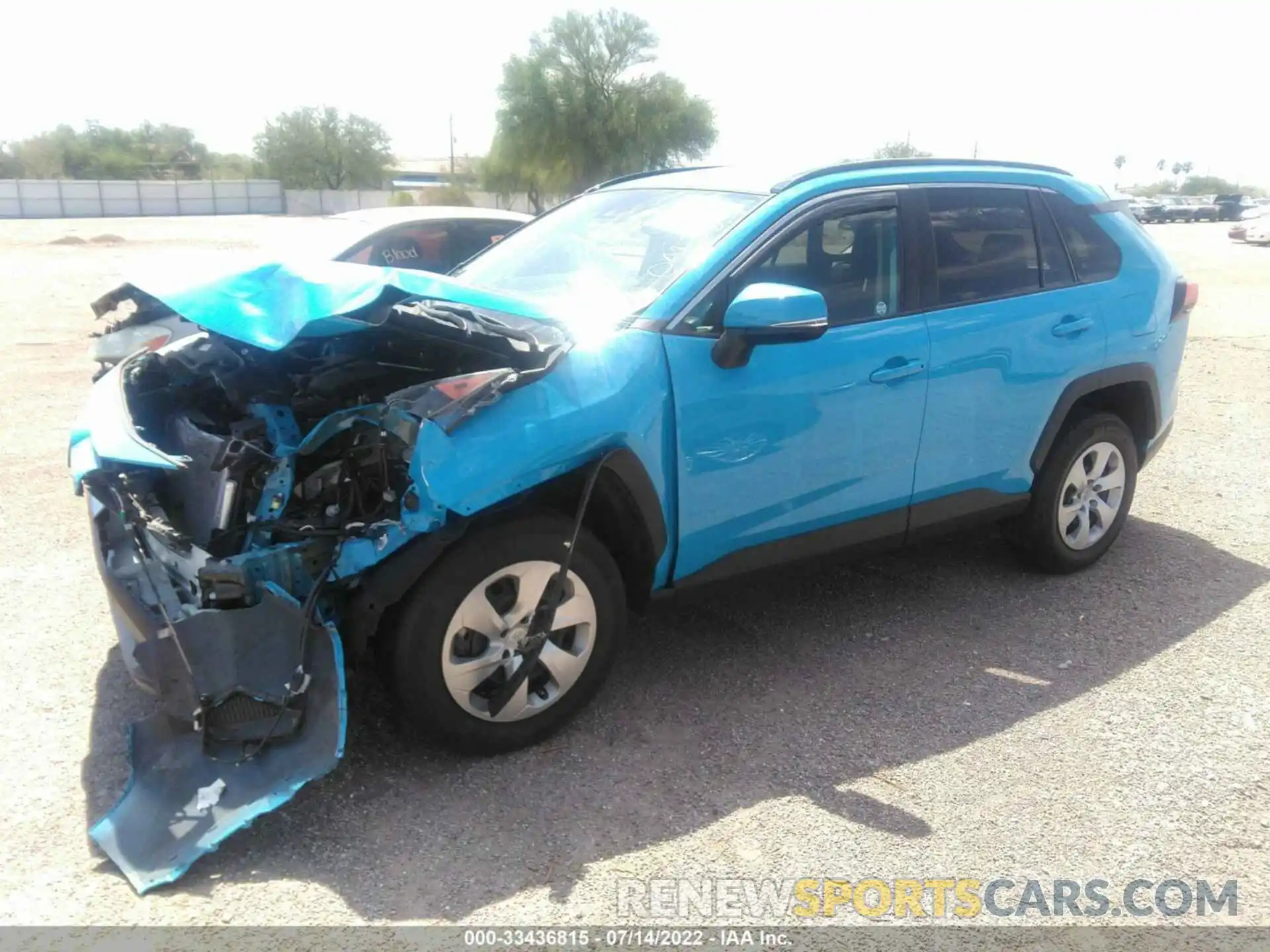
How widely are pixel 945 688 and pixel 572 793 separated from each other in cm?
158

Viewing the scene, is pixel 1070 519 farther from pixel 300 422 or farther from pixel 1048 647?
pixel 300 422

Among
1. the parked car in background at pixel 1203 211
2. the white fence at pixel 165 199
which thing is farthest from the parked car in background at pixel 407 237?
the parked car in background at pixel 1203 211

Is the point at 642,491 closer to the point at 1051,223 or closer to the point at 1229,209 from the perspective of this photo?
the point at 1051,223

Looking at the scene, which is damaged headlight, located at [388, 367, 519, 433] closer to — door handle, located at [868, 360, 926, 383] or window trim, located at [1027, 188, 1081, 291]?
door handle, located at [868, 360, 926, 383]

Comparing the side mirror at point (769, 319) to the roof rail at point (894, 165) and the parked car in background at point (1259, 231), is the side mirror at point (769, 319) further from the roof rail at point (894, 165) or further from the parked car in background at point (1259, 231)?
the parked car in background at point (1259, 231)

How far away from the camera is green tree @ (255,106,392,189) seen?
7131cm

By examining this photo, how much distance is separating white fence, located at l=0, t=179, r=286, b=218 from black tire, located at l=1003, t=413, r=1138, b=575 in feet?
211

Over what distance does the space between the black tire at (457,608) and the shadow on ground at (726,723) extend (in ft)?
0.40

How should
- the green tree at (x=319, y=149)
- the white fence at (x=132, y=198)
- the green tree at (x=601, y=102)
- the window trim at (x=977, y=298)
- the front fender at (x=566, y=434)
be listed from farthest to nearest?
the green tree at (x=319, y=149) → the white fence at (x=132, y=198) → the green tree at (x=601, y=102) → the window trim at (x=977, y=298) → the front fender at (x=566, y=434)

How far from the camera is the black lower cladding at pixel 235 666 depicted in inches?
115

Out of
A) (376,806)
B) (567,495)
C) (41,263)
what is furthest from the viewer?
(41,263)

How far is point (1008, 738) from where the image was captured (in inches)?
138

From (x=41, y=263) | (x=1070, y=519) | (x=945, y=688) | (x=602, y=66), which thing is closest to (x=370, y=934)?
(x=945, y=688)

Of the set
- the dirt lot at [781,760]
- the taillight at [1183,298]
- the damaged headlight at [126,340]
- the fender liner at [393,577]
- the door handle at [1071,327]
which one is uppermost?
the taillight at [1183,298]
